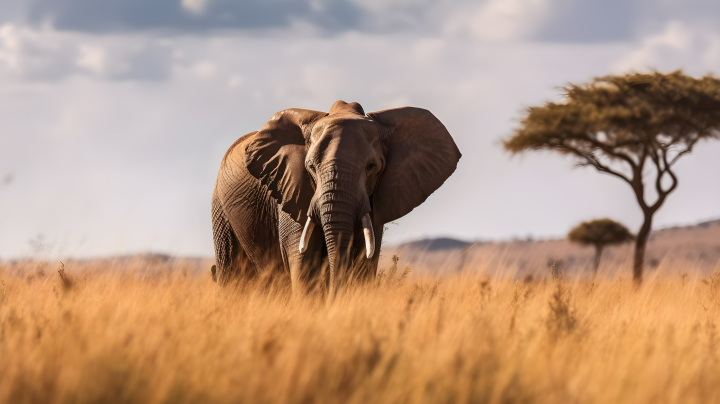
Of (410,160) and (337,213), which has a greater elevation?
(410,160)

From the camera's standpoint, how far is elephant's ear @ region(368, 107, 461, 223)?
833 centimetres

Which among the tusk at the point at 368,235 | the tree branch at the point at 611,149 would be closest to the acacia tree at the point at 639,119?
the tree branch at the point at 611,149

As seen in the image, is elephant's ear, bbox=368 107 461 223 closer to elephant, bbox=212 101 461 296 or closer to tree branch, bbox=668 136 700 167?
elephant, bbox=212 101 461 296

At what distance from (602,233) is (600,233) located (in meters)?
0.08

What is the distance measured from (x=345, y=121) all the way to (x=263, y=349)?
12.4 ft

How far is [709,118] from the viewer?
69.1ft

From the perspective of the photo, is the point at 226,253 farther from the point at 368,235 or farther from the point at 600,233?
the point at 600,233

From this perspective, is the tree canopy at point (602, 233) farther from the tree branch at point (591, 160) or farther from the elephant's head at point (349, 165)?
the elephant's head at point (349, 165)

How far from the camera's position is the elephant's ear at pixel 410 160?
833 cm

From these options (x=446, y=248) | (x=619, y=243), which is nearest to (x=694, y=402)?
(x=619, y=243)

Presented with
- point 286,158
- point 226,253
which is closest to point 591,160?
point 226,253

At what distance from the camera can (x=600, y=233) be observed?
95.9 feet

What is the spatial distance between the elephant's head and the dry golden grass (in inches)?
39.8

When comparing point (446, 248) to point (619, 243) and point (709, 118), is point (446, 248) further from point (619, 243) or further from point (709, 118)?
point (709, 118)
